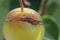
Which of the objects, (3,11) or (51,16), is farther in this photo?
(51,16)

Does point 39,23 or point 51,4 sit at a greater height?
point 39,23

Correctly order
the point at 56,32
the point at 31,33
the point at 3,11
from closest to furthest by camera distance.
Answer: the point at 31,33 → the point at 3,11 → the point at 56,32

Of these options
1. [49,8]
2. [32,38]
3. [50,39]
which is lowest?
[50,39]

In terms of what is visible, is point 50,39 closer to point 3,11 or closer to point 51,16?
point 51,16

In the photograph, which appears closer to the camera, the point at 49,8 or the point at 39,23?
the point at 39,23

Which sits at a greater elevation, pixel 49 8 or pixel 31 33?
pixel 31 33

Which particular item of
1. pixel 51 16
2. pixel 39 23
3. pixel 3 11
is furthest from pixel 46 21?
pixel 39 23

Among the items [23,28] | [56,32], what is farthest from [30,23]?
[56,32]

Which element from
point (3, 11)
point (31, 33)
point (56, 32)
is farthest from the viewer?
point (56, 32)

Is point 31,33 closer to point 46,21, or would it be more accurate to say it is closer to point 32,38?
point 32,38
